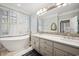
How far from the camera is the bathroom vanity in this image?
40.3 inches

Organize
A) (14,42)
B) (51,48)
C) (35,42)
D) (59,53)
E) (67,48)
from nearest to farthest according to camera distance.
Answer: (67,48), (59,53), (51,48), (14,42), (35,42)

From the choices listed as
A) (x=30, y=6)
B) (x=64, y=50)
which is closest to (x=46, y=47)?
(x=64, y=50)

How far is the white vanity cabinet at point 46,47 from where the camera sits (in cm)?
131

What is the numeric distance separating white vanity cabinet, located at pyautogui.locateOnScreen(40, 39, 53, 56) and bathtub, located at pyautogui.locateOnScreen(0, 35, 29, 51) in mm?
320

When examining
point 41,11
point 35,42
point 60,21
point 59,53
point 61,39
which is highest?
point 41,11

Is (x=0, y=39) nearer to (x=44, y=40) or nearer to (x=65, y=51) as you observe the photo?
(x=44, y=40)

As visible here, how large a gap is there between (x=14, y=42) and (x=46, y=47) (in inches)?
24.7

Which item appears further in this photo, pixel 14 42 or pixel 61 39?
pixel 14 42

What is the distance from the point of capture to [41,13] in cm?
145

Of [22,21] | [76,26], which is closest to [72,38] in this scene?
[76,26]

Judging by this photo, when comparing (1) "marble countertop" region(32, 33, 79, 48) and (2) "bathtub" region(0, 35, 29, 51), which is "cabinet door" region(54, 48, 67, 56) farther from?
(2) "bathtub" region(0, 35, 29, 51)

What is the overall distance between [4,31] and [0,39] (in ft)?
0.54

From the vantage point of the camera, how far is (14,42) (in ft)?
4.60

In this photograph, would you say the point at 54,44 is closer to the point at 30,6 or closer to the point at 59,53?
the point at 59,53
